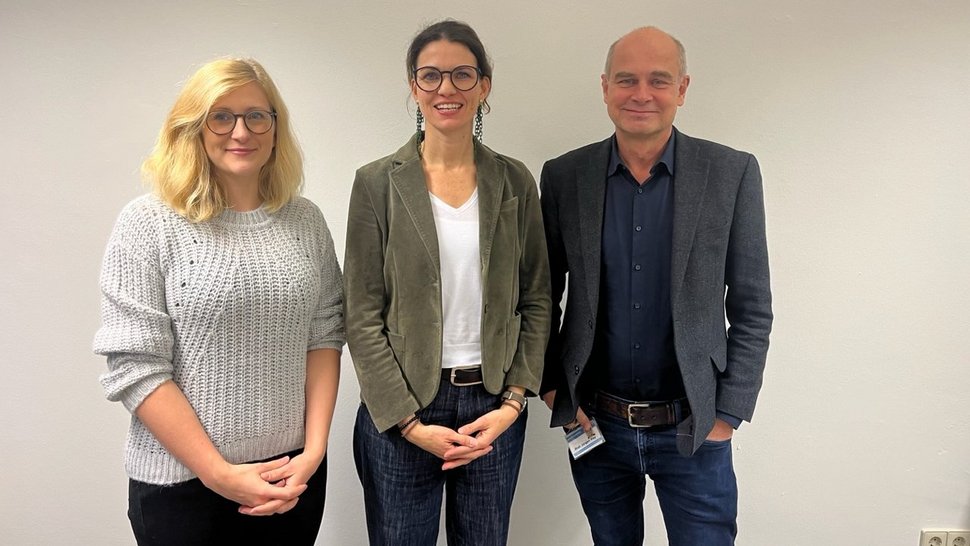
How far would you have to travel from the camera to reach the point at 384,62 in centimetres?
186

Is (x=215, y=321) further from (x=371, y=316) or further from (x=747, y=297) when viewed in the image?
(x=747, y=297)

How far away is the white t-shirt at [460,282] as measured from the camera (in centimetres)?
138

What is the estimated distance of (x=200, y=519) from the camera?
1240 millimetres

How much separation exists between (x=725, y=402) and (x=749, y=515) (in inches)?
37.2

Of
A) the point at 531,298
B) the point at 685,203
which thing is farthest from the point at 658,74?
the point at 531,298

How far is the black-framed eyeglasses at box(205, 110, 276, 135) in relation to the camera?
1210mm

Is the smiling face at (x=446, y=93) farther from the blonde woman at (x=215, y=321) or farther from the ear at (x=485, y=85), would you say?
the blonde woman at (x=215, y=321)

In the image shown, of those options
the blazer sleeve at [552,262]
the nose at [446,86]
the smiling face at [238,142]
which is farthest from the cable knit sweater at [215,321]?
the blazer sleeve at [552,262]

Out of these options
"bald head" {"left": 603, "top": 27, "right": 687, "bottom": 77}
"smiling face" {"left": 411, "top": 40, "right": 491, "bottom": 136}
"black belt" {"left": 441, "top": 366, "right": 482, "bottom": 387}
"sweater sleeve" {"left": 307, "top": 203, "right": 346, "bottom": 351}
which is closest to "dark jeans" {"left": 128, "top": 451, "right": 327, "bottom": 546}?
"sweater sleeve" {"left": 307, "top": 203, "right": 346, "bottom": 351}

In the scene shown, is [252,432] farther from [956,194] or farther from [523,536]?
[956,194]

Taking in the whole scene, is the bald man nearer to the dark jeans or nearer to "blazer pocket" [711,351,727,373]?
"blazer pocket" [711,351,727,373]

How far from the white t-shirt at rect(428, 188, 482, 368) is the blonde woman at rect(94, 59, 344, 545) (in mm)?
303

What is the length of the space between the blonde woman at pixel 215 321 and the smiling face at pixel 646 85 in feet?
2.66

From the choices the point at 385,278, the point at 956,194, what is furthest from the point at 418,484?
the point at 956,194
